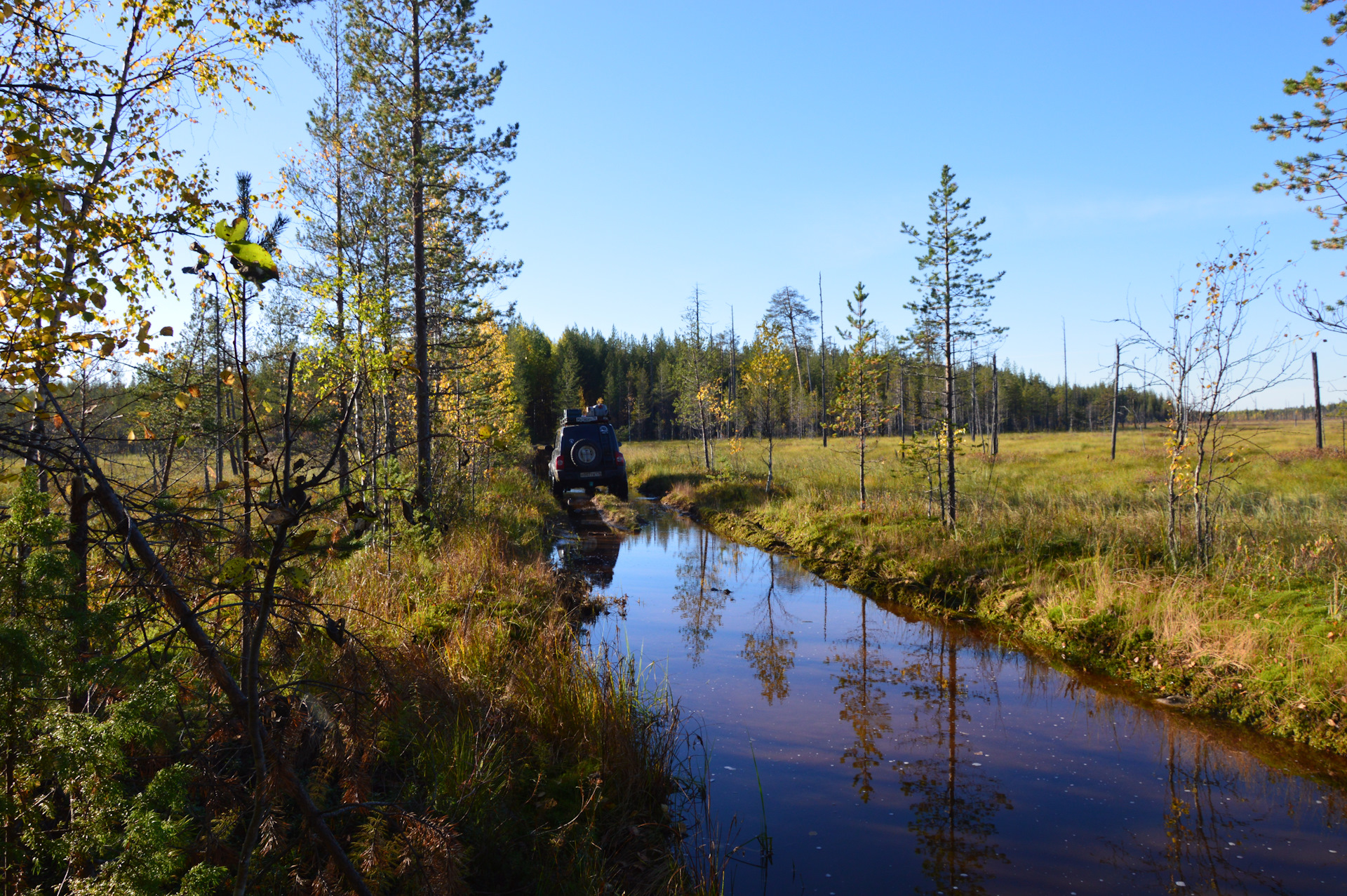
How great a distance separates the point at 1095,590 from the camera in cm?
854

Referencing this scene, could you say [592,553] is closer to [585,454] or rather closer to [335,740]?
[585,454]

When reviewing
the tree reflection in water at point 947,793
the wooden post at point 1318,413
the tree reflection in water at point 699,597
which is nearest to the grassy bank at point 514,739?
the tree reflection in water at point 947,793

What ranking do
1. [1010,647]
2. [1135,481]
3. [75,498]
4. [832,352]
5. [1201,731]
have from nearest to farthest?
[75,498]
[1201,731]
[1010,647]
[1135,481]
[832,352]

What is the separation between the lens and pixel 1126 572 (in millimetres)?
8820

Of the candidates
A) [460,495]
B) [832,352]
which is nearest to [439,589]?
[460,495]

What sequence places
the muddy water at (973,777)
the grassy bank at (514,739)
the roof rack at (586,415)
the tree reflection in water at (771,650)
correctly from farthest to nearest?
the roof rack at (586,415), the tree reflection in water at (771,650), the muddy water at (973,777), the grassy bank at (514,739)

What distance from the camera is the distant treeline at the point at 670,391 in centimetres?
5506

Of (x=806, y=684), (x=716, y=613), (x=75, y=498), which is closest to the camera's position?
(x=75, y=498)

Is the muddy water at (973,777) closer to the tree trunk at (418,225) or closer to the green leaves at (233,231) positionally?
the green leaves at (233,231)

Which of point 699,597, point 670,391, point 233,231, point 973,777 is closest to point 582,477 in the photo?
point 699,597

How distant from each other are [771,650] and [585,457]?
1061 cm

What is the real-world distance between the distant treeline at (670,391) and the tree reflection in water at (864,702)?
112 ft

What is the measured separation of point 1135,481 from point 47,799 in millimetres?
22105

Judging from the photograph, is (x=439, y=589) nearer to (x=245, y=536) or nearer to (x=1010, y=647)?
(x=245, y=536)
